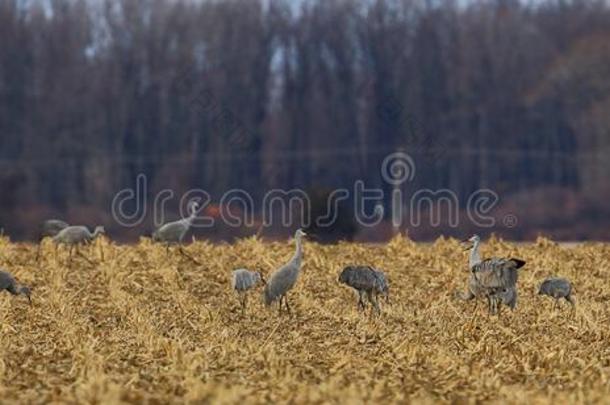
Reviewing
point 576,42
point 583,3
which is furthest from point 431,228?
point 583,3

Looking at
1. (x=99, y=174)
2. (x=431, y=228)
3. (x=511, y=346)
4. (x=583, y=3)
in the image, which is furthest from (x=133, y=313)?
(x=583, y=3)

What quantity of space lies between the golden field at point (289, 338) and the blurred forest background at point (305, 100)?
102ft

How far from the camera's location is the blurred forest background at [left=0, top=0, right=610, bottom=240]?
53.6m

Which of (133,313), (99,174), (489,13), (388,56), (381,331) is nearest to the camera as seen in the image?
(381,331)

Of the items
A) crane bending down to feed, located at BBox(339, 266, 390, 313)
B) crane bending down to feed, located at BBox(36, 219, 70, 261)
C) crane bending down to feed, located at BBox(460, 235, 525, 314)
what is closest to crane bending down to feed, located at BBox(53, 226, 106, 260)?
crane bending down to feed, located at BBox(36, 219, 70, 261)

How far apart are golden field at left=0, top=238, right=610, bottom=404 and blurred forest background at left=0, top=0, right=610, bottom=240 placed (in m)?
31.0

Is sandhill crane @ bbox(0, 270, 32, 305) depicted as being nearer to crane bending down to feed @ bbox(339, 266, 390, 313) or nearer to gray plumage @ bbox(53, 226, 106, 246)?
crane bending down to feed @ bbox(339, 266, 390, 313)

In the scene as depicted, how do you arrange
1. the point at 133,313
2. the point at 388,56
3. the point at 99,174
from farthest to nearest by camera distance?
1. the point at 388,56
2. the point at 99,174
3. the point at 133,313

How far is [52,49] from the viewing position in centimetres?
6062

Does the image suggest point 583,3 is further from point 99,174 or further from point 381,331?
point 381,331

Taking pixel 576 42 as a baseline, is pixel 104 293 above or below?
below

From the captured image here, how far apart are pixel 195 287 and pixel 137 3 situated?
47.8 meters

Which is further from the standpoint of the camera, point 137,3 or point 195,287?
point 137,3

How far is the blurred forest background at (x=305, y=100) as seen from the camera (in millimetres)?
53594
